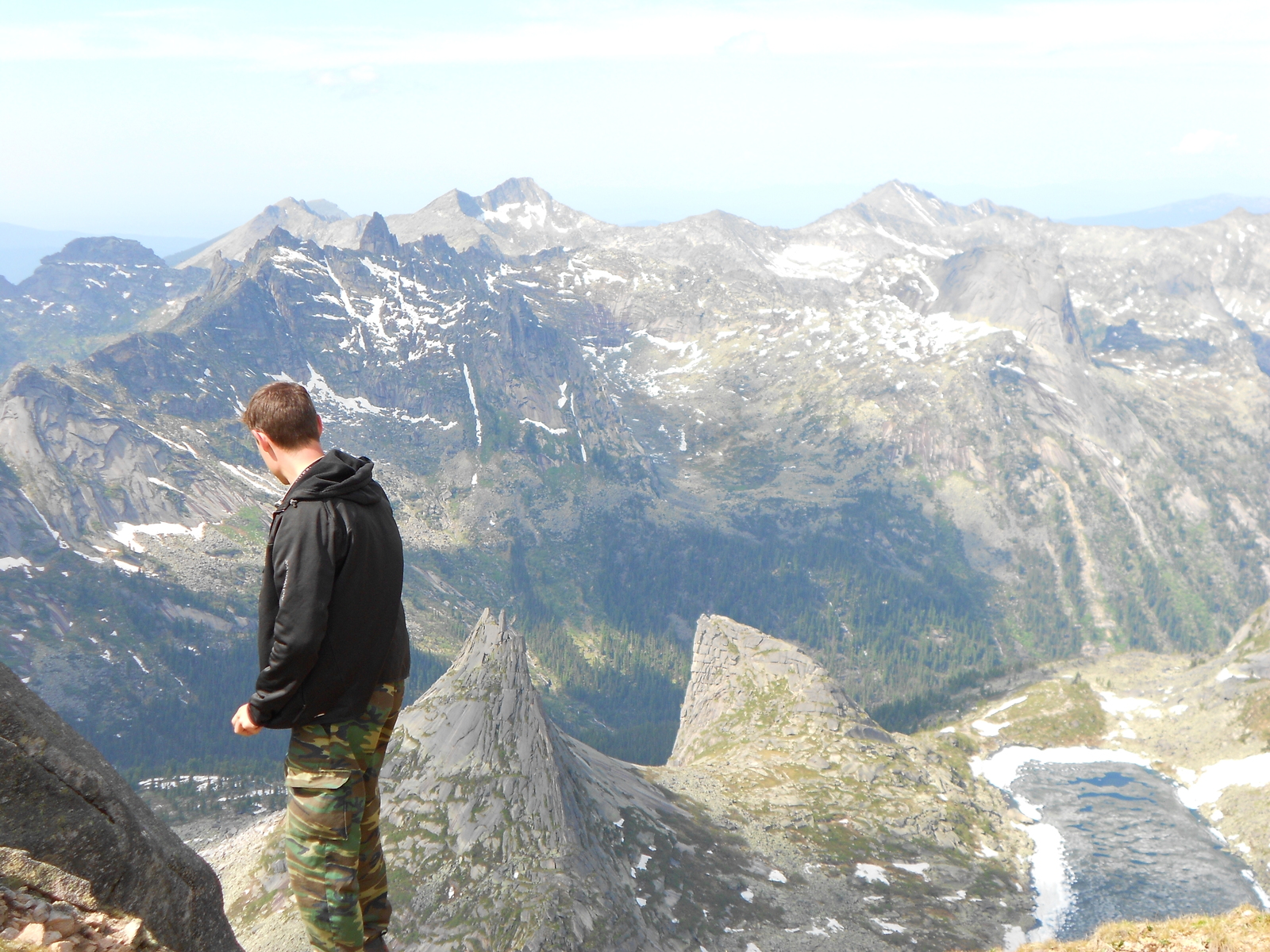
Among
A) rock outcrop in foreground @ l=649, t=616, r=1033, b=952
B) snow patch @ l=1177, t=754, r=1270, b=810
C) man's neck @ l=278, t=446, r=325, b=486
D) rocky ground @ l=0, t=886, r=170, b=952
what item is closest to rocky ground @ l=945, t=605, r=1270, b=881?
snow patch @ l=1177, t=754, r=1270, b=810

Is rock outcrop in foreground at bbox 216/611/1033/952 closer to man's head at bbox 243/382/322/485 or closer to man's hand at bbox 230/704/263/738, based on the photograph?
man's hand at bbox 230/704/263/738

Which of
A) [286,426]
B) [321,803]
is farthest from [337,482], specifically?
[321,803]

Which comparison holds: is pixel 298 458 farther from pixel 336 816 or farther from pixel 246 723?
pixel 336 816

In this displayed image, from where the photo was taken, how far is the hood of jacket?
37.2ft

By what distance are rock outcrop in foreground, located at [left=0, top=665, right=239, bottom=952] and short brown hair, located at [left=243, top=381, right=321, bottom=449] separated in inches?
234

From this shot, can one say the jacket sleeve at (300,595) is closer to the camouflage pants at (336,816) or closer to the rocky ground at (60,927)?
the camouflage pants at (336,816)

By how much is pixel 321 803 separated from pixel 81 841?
3841 millimetres

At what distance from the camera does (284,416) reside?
39.5 feet

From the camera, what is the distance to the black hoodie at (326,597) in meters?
11.1

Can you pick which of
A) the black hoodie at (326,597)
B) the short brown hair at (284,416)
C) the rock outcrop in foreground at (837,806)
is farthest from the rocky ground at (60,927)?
the rock outcrop in foreground at (837,806)

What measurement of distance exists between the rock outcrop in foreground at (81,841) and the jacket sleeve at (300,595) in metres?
4.19

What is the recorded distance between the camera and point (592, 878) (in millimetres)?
70688

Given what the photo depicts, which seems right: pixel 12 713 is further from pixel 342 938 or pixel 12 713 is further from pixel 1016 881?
pixel 1016 881

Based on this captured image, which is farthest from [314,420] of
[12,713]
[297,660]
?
[12,713]
